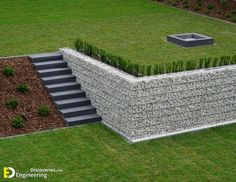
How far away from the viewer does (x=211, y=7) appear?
105ft

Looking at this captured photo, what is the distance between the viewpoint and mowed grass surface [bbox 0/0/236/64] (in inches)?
866

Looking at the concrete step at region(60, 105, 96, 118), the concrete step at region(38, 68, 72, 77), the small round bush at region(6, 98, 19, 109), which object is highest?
the concrete step at region(38, 68, 72, 77)

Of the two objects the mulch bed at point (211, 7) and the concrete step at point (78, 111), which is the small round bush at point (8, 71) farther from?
the mulch bed at point (211, 7)

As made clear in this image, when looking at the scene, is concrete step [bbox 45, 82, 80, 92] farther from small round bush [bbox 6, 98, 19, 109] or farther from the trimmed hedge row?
small round bush [bbox 6, 98, 19, 109]

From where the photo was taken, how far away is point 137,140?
616 inches

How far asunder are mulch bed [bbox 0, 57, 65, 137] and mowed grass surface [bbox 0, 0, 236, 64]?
1952 millimetres

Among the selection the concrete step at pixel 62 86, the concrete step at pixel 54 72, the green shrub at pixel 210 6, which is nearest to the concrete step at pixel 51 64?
the concrete step at pixel 54 72

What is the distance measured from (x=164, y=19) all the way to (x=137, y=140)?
15.3 m

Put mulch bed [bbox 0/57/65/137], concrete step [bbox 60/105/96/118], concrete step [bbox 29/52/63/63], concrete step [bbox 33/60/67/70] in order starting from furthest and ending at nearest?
concrete step [bbox 29/52/63/63], concrete step [bbox 33/60/67/70], concrete step [bbox 60/105/96/118], mulch bed [bbox 0/57/65/137]

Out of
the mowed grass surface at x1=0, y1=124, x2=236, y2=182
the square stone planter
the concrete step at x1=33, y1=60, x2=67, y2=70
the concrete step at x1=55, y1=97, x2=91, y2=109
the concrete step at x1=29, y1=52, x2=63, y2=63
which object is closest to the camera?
the mowed grass surface at x1=0, y1=124, x2=236, y2=182

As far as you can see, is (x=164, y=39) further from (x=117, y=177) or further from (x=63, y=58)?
(x=117, y=177)

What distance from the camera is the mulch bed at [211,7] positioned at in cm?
3056

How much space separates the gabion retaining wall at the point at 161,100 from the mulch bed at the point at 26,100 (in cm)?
179

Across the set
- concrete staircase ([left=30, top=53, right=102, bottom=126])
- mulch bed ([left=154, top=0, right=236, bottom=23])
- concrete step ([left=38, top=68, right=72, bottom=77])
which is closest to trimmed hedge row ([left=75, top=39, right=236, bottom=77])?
concrete step ([left=38, top=68, right=72, bottom=77])
